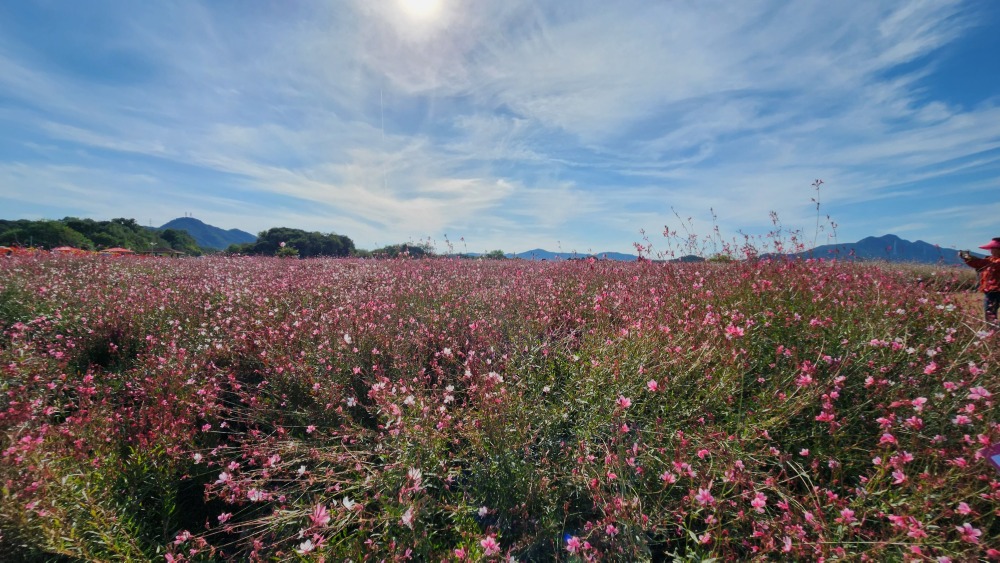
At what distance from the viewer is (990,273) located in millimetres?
5891

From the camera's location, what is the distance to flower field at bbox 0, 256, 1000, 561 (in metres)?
1.72

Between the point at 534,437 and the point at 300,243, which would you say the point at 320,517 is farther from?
the point at 300,243

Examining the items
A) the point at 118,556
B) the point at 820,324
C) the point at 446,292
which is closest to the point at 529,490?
the point at 118,556

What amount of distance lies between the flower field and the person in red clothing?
349cm

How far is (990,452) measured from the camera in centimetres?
142

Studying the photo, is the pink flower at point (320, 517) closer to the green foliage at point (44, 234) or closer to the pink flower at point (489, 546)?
the pink flower at point (489, 546)

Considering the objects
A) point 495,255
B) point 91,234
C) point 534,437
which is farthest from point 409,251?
point 91,234

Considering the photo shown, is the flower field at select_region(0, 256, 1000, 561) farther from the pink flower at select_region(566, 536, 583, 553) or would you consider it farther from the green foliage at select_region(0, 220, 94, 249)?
the green foliage at select_region(0, 220, 94, 249)

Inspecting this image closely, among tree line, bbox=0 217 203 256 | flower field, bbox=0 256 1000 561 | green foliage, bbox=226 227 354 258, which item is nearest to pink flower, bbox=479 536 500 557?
flower field, bbox=0 256 1000 561

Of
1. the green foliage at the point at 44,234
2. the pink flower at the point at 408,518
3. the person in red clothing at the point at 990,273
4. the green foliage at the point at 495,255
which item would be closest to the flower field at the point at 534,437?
the pink flower at the point at 408,518

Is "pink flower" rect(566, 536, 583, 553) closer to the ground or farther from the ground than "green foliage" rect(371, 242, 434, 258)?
closer to the ground

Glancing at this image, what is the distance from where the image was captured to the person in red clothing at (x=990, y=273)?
5.71 meters

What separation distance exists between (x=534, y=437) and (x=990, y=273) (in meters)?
8.17

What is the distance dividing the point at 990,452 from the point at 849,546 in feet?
2.01
